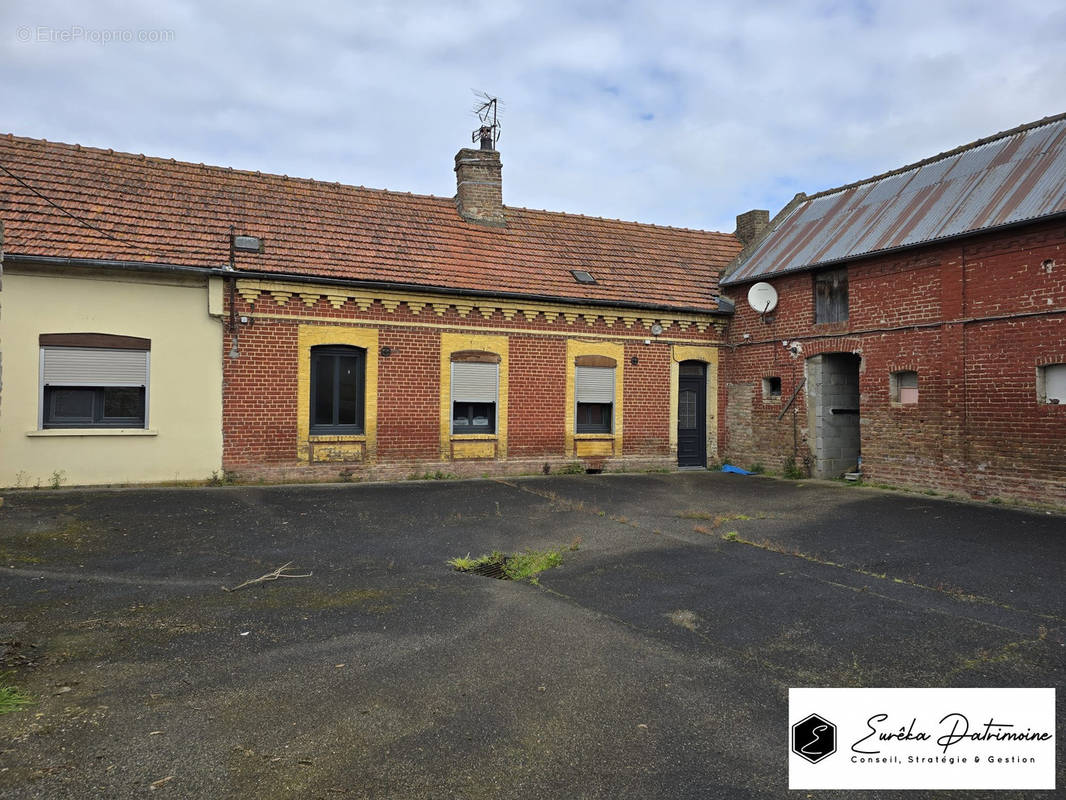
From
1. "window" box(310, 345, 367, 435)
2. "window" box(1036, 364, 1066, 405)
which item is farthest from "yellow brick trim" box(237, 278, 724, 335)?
"window" box(1036, 364, 1066, 405)

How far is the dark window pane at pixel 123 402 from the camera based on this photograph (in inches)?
441

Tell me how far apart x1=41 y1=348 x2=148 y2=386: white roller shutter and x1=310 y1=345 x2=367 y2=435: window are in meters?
2.82

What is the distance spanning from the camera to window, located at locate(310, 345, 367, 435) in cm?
1260

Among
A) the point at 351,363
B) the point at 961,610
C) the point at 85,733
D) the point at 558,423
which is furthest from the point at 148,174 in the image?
the point at 961,610

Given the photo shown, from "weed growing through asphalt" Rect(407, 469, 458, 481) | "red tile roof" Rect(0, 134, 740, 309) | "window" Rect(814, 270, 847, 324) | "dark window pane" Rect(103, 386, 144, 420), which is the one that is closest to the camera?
"dark window pane" Rect(103, 386, 144, 420)

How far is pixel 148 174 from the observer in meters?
12.9

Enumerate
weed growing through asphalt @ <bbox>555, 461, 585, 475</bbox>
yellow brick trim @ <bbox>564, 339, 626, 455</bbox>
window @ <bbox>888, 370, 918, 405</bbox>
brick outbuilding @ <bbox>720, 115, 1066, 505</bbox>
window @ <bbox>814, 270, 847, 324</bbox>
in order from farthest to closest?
yellow brick trim @ <bbox>564, 339, 626, 455</bbox> → weed growing through asphalt @ <bbox>555, 461, 585, 475</bbox> → window @ <bbox>814, 270, 847, 324</bbox> → window @ <bbox>888, 370, 918, 405</bbox> → brick outbuilding @ <bbox>720, 115, 1066, 505</bbox>

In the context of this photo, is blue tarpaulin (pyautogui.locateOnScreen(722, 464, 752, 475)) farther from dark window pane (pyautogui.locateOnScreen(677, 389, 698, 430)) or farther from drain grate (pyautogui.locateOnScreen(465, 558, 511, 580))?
drain grate (pyautogui.locateOnScreen(465, 558, 511, 580))

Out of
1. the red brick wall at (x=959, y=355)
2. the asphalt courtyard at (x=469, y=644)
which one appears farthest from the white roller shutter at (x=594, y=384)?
the asphalt courtyard at (x=469, y=644)

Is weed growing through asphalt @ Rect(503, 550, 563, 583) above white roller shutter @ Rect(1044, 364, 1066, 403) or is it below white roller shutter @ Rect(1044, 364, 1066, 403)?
below

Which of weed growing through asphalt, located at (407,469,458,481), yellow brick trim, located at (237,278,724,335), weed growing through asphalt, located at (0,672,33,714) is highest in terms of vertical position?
yellow brick trim, located at (237,278,724,335)

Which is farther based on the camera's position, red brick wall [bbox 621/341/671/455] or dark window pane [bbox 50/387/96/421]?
red brick wall [bbox 621/341/671/455]

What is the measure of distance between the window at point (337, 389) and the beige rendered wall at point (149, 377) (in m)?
1.66

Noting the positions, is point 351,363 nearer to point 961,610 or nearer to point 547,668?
point 547,668
